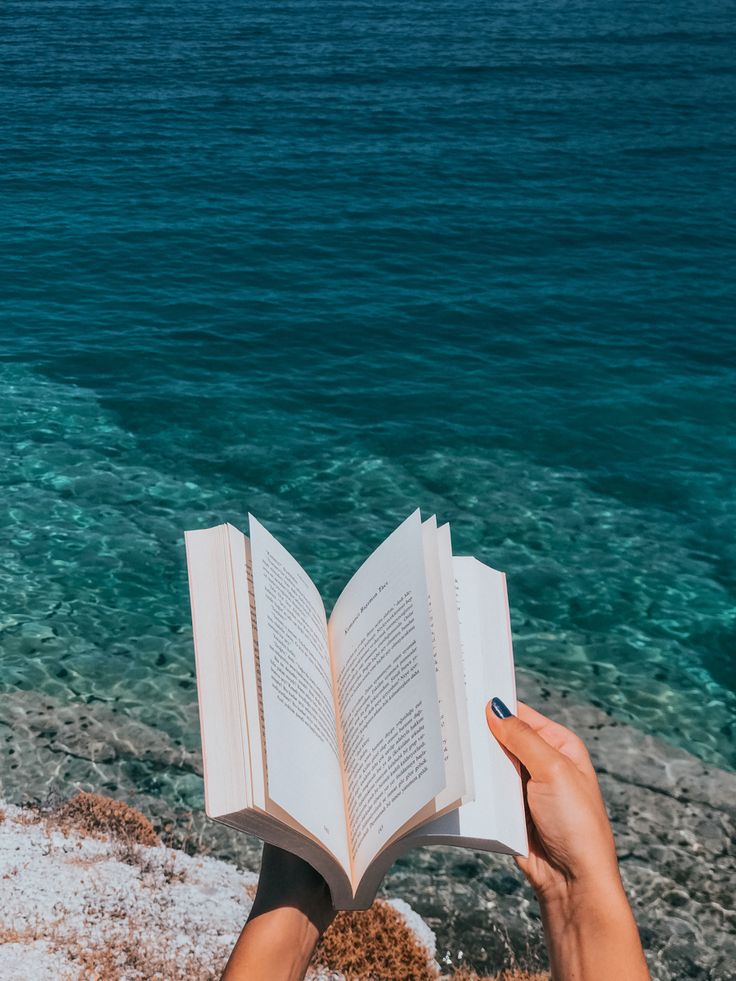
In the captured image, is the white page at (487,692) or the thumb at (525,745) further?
the thumb at (525,745)

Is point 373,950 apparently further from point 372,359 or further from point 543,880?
point 372,359

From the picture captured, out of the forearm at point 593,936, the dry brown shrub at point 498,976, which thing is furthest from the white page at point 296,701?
the dry brown shrub at point 498,976

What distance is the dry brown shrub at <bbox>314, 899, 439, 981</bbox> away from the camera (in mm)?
6840

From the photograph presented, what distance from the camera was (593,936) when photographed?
3045 millimetres

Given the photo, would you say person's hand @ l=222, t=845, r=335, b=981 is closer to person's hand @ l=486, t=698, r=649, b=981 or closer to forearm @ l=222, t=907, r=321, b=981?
forearm @ l=222, t=907, r=321, b=981

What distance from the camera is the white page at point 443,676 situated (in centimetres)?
306

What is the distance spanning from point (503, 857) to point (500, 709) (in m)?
5.11

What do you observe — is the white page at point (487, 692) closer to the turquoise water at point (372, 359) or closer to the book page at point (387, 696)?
the book page at point (387, 696)

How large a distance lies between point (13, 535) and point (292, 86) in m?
24.0

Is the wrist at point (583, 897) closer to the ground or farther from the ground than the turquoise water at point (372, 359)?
farther from the ground

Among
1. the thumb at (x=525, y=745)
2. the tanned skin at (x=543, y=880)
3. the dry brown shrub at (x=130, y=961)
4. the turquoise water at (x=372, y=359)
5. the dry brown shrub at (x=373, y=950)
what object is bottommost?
the turquoise water at (x=372, y=359)

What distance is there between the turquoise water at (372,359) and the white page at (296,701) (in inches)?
213

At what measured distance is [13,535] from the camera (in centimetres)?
1201

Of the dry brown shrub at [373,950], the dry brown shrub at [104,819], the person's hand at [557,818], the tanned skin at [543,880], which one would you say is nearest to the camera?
the tanned skin at [543,880]
